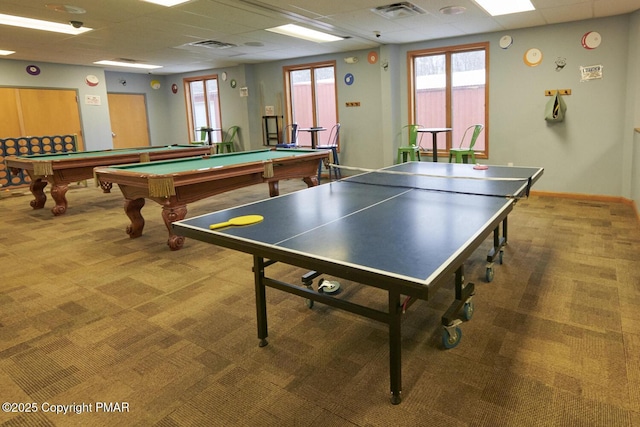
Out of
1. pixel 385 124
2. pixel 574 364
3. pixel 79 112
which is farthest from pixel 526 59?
pixel 79 112

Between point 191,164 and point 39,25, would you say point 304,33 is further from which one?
point 39,25

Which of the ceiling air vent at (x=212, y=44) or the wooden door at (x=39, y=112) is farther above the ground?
the ceiling air vent at (x=212, y=44)

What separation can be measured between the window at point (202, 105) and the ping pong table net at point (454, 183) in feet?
24.6

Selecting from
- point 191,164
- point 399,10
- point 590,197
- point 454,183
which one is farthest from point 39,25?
point 590,197

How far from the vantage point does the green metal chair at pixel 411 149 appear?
22.5 feet

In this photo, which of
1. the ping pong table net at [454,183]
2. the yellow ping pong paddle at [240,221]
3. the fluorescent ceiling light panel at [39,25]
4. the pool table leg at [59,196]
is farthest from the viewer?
the pool table leg at [59,196]

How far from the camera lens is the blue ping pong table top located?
5.18ft

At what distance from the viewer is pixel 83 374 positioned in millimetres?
2107

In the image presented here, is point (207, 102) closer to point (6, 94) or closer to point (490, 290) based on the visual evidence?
point (6, 94)

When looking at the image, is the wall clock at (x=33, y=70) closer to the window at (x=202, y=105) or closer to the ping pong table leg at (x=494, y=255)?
the window at (x=202, y=105)

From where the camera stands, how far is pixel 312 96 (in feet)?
28.8

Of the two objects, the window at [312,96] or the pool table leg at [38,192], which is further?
the window at [312,96]

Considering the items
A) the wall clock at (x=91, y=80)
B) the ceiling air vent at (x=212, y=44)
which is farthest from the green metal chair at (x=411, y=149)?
the wall clock at (x=91, y=80)

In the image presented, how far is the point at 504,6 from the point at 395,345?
15.7 feet
